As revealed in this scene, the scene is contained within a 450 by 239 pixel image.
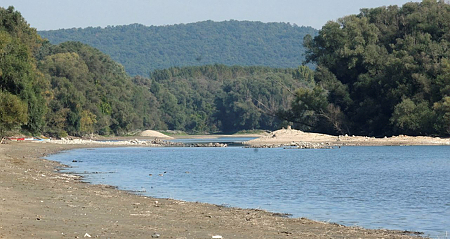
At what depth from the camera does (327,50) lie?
284 ft

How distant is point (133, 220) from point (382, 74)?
68.2 m

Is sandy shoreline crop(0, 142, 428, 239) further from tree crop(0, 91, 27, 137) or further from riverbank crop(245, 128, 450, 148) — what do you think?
riverbank crop(245, 128, 450, 148)

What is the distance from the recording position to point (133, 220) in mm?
14219

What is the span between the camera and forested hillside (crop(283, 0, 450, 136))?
7275 cm

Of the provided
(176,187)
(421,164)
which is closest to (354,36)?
(421,164)

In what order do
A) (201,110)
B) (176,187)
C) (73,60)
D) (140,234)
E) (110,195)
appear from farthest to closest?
1. (201,110)
2. (73,60)
3. (176,187)
4. (110,195)
5. (140,234)

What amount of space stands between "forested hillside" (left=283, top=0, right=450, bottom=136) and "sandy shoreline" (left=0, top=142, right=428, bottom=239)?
56.9m

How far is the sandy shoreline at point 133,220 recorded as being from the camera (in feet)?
40.3

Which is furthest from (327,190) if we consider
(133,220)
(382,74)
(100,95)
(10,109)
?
(100,95)

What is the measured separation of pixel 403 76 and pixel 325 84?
1099 cm

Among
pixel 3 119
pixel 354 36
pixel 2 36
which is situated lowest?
pixel 3 119

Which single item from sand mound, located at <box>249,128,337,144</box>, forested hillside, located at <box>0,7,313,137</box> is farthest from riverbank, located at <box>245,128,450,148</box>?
forested hillside, located at <box>0,7,313,137</box>

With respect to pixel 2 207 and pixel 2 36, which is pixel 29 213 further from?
pixel 2 36

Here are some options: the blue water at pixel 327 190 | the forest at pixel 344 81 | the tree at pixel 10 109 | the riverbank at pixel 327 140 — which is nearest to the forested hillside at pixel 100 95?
the tree at pixel 10 109
